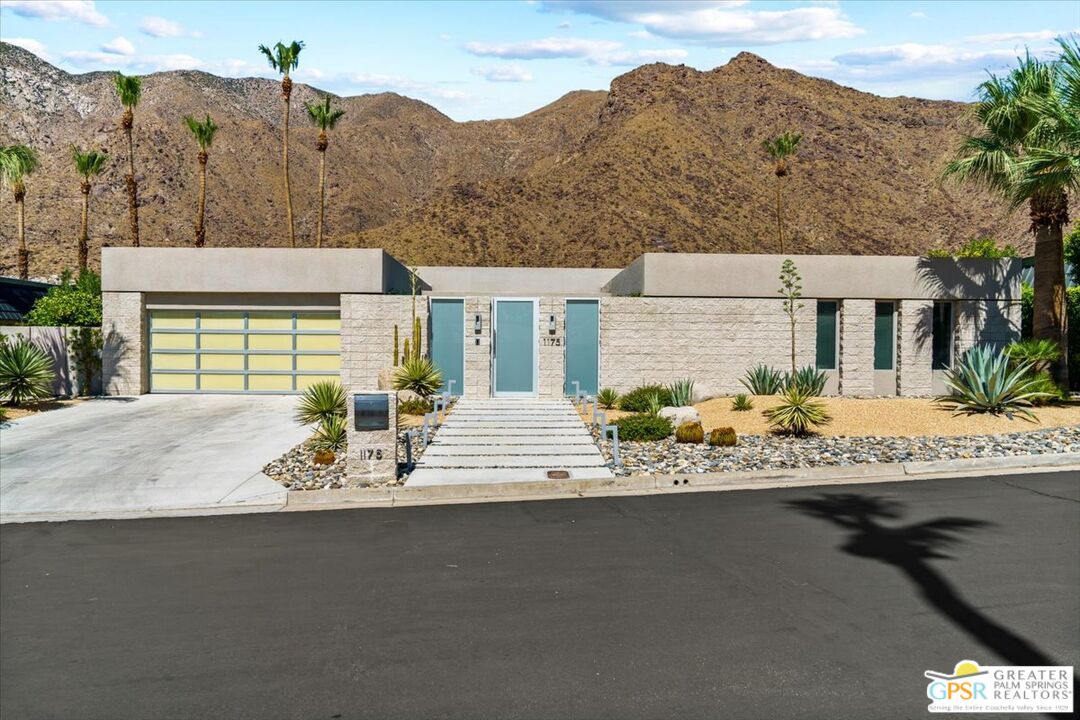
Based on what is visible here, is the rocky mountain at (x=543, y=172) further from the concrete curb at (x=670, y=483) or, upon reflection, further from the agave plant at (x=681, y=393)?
the concrete curb at (x=670, y=483)

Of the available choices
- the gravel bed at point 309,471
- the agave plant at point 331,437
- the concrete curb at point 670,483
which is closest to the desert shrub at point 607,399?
the gravel bed at point 309,471

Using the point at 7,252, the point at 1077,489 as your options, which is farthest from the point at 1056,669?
the point at 7,252

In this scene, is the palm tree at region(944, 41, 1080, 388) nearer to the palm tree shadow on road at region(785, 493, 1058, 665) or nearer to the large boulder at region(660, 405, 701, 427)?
the large boulder at region(660, 405, 701, 427)

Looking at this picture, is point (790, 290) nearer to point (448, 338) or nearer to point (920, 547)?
point (448, 338)

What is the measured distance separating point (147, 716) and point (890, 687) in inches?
193

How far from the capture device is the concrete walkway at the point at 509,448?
1288 cm

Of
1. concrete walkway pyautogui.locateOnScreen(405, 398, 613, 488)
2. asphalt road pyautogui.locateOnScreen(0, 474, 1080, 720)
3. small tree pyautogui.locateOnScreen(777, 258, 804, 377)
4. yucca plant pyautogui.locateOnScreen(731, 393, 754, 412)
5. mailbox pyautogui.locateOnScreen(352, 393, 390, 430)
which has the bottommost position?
asphalt road pyautogui.locateOnScreen(0, 474, 1080, 720)

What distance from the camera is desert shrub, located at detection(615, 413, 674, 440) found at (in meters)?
15.9

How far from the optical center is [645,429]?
16.0 meters

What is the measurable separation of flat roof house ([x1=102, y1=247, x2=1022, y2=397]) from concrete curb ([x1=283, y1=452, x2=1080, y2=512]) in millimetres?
8579

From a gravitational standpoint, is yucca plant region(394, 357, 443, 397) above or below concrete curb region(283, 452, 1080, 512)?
above

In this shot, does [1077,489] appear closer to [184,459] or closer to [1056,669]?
[1056,669]

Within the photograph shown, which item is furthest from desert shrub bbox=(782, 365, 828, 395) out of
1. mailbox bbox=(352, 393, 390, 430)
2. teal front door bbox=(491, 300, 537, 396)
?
mailbox bbox=(352, 393, 390, 430)

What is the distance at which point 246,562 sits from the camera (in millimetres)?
8477
